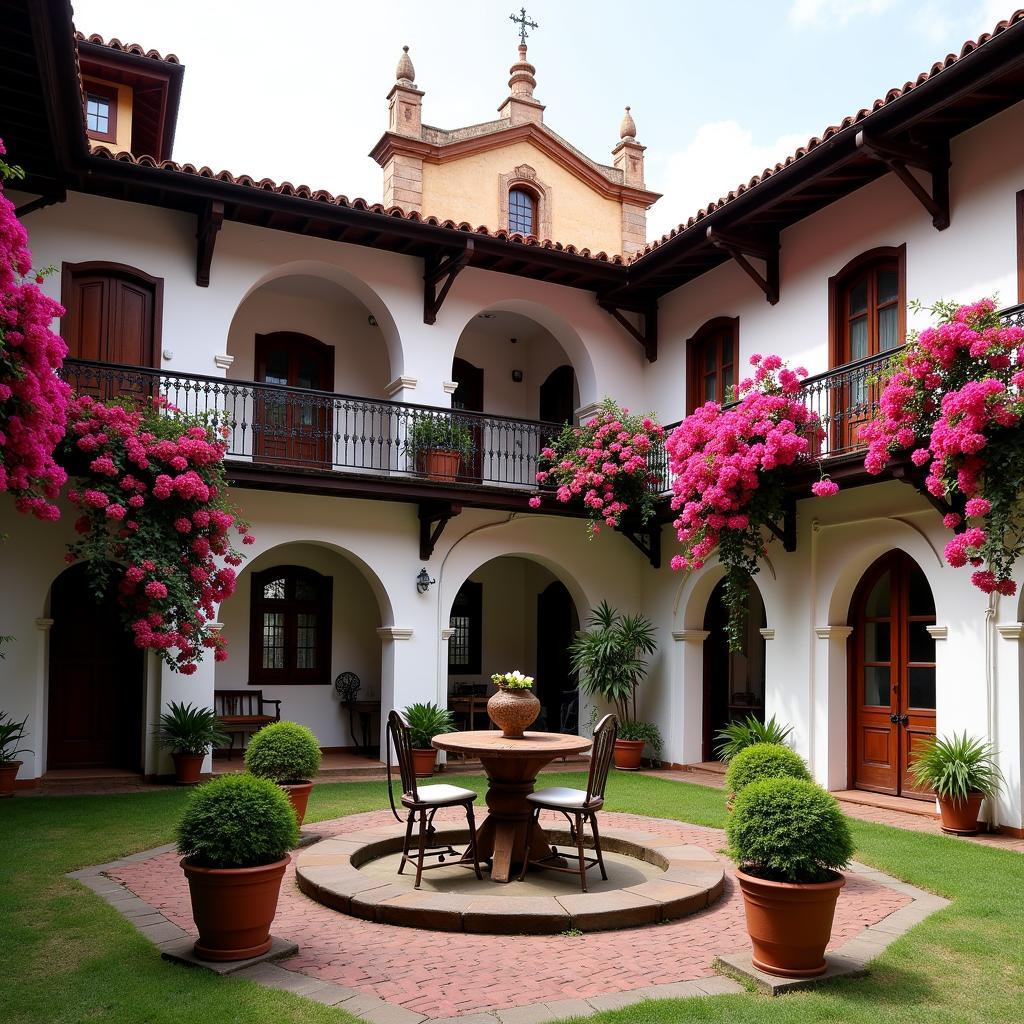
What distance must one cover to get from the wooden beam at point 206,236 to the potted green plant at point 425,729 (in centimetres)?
643

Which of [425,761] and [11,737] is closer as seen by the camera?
[11,737]

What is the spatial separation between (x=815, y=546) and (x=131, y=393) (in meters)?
8.80

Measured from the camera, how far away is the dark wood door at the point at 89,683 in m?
13.3

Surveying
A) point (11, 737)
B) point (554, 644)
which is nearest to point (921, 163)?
point (554, 644)

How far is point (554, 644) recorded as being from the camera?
18.5m

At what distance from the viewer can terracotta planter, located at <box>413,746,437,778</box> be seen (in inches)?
520

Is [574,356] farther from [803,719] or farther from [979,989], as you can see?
[979,989]

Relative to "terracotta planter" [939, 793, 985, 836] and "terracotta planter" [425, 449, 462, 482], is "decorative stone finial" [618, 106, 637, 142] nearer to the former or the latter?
"terracotta planter" [425, 449, 462, 482]

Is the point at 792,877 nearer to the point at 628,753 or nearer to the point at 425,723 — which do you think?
the point at 425,723

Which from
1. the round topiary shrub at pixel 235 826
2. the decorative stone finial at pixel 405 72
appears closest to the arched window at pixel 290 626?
the round topiary shrub at pixel 235 826

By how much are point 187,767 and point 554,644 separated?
7.94m

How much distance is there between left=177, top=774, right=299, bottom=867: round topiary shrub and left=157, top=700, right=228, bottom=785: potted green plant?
6695mm

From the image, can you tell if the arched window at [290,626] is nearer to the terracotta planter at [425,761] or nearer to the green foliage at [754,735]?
the terracotta planter at [425,761]

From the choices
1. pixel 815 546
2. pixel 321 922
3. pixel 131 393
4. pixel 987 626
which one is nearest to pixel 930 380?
pixel 987 626
